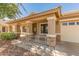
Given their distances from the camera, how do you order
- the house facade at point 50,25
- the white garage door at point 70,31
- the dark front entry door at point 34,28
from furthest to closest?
the dark front entry door at point 34,28
the white garage door at point 70,31
the house facade at point 50,25

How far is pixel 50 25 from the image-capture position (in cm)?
708

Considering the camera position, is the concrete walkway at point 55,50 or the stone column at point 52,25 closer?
the concrete walkway at point 55,50

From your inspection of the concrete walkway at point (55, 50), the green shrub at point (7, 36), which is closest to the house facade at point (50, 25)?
the green shrub at point (7, 36)

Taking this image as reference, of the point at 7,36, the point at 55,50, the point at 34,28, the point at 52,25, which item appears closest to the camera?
the point at 55,50

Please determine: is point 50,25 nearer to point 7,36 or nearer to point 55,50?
point 55,50

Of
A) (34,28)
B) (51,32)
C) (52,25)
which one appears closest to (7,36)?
(51,32)

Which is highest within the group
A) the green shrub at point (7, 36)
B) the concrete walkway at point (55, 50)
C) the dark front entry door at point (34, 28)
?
the dark front entry door at point (34, 28)

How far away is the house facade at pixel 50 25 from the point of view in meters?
7.38

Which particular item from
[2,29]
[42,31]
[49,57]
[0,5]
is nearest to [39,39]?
[42,31]

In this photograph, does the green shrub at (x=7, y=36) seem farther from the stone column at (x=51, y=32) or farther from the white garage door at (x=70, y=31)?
the white garage door at (x=70, y=31)

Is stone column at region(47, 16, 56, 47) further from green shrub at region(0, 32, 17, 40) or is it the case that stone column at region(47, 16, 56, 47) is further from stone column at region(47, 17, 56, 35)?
green shrub at region(0, 32, 17, 40)

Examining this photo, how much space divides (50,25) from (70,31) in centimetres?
210

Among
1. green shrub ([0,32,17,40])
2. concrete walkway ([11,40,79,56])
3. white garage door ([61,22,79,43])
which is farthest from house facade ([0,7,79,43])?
concrete walkway ([11,40,79,56])

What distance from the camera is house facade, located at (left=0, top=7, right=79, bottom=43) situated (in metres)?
7.38
